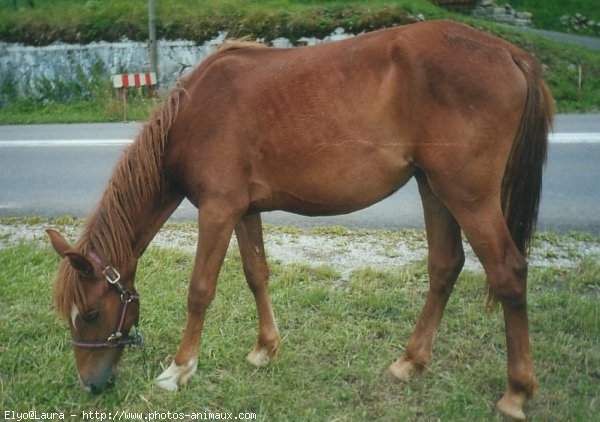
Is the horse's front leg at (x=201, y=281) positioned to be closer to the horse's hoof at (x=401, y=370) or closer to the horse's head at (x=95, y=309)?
the horse's head at (x=95, y=309)

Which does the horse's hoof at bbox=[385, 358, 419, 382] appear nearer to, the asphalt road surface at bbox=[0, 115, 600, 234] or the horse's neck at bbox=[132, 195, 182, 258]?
the horse's neck at bbox=[132, 195, 182, 258]

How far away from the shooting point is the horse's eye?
3.02 meters

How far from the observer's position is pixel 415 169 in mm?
3086

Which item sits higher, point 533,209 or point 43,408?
point 533,209

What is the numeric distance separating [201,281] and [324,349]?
925mm

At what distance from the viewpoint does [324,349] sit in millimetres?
3654

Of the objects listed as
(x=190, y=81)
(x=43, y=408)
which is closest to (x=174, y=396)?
(x=43, y=408)

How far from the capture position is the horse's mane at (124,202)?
3.01 metres

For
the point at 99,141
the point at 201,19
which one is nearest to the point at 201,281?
the point at 99,141

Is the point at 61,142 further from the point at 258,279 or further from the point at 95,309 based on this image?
the point at 95,309

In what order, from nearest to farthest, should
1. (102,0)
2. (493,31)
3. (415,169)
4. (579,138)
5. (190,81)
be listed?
1. (415,169)
2. (190,81)
3. (579,138)
4. (493,31)
5. (102,0)

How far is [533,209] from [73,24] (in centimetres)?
1314

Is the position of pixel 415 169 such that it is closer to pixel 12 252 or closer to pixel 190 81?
pixel 190 81

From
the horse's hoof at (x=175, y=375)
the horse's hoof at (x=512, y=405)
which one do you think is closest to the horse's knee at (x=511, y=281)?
the horse's hoof at (x=512, y=405)
